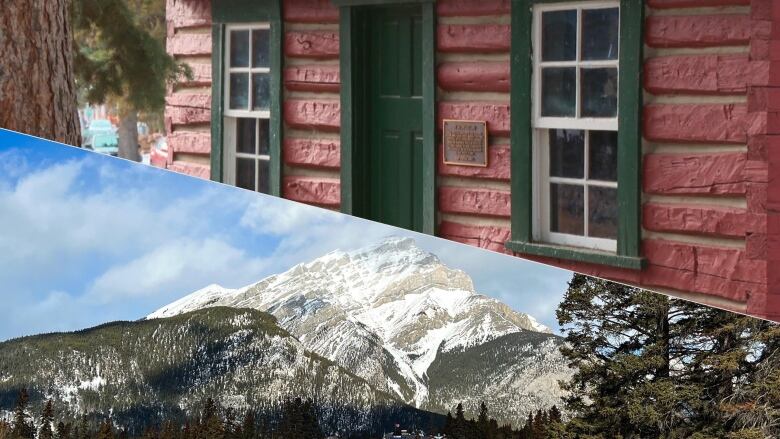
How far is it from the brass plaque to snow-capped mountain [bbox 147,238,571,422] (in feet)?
8.30

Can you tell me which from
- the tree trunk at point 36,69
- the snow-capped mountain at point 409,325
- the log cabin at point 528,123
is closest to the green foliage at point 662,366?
the snow-capped mountain at point 409,325

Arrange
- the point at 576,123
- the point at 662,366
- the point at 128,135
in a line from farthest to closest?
the point at 128,135 < the point at 576,123 < the point at 662,366

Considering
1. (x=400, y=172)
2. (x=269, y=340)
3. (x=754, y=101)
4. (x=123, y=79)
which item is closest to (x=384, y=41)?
(x=400, y=172)

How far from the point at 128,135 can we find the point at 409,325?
377cm

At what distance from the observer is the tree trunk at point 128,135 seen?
14.3ft

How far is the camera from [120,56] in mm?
4012

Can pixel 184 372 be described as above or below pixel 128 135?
below

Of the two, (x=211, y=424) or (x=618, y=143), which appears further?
(x=618, y=143)

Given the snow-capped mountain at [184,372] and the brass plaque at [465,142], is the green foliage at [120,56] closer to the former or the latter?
the brass plaque at [465,142]

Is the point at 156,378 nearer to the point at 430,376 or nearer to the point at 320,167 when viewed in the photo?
the point at 430,376

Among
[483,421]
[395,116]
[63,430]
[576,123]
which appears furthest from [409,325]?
[395,116]

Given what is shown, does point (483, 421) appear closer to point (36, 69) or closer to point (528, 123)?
point (36, 69)

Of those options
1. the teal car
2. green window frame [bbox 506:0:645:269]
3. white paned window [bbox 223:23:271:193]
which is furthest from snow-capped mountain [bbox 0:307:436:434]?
the teal car

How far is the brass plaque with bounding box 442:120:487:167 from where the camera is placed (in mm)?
3701
